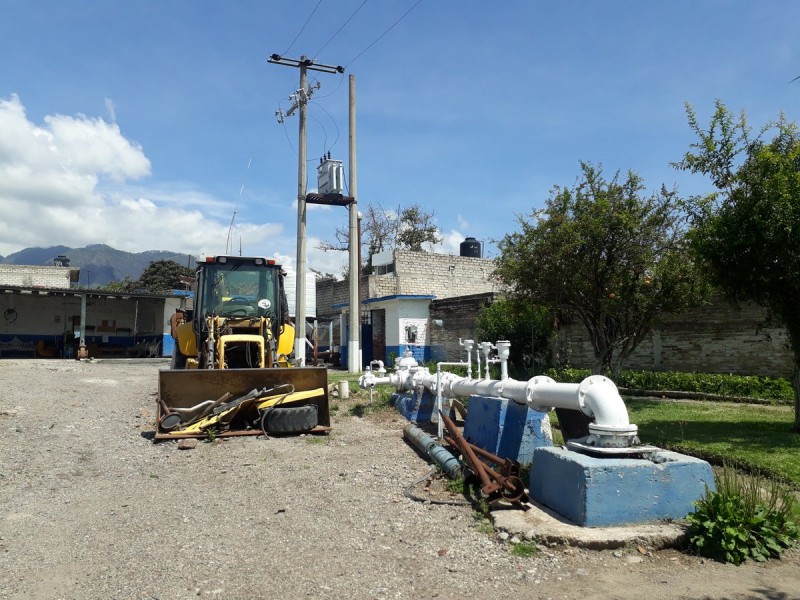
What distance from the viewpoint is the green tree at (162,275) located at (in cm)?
6116

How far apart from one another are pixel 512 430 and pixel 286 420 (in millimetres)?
3649

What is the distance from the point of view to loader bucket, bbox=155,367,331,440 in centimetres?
970

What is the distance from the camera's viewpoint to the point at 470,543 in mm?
5199

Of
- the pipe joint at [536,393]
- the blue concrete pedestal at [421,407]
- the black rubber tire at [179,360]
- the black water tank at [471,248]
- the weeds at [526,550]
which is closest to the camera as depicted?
the weeds at [526,550]

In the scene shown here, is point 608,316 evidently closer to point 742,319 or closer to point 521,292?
point 521,292

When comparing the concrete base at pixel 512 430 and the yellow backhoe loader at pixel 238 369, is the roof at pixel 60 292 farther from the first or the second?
the concrete base at pixel 512 430

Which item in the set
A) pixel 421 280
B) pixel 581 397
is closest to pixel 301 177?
pixel 421 280

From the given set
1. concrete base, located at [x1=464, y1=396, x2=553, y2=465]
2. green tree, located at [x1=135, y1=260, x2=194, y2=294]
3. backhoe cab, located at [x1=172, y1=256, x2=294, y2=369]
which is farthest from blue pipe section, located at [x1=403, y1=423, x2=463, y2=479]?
green tree, located at [x1=135, y1=260, x2=194, y2=294]

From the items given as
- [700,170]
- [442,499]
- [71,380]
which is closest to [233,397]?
[442,499]

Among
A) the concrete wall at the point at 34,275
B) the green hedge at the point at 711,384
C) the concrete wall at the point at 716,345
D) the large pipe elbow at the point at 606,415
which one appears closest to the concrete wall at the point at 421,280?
the concrete wall at the point at 716,345

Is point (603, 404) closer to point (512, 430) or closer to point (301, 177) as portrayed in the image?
point (512, 430)

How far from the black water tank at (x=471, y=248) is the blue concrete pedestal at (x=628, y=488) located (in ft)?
102

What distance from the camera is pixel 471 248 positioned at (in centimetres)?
3650

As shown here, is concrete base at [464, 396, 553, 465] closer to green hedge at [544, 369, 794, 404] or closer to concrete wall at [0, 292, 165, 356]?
green hedge at [544, 369, 794, 404]
